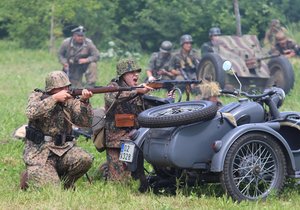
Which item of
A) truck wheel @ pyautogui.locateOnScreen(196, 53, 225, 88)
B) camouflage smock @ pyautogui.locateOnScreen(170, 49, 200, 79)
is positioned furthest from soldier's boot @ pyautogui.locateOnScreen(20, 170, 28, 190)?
camouflage smock @ pyautogui.locateOnScreen(170, 49, 200, 79)

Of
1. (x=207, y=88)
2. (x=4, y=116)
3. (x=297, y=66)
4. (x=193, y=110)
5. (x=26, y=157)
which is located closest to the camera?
(x=193, y=110)

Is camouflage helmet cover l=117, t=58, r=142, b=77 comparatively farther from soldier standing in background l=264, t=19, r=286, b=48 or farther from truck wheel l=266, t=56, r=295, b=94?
soldier standing in background l=264, t=19, r=286, b=48

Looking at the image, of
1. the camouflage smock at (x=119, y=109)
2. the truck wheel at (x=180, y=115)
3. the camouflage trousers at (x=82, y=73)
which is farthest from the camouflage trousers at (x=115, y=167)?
the camouflage trousers at (x=82, y=73)

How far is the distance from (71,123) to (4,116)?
17.2 feet

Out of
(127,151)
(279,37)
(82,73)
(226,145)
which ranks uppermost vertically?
(226,145)

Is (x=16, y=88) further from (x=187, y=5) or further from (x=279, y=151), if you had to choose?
(x=279, y=151)

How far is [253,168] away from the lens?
297 inches

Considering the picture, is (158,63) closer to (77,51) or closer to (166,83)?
(77,51)

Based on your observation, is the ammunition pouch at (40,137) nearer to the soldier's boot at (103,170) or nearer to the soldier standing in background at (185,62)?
the soldier's boot at (103,170)

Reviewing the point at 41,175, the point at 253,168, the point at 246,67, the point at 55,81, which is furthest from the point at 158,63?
the point at 253,168

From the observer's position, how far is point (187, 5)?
25484 millimetres

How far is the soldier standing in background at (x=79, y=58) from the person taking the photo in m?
18.9

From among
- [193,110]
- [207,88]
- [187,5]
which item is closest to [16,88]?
[207,88]

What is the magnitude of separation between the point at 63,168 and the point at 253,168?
195cm
